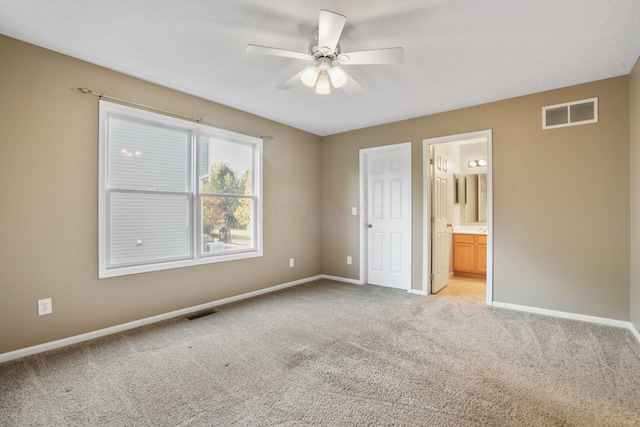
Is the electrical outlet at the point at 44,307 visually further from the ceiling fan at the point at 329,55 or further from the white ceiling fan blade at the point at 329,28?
the white ceiling fan blade at the point at 329,28

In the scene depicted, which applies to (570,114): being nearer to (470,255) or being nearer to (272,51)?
(470,255)

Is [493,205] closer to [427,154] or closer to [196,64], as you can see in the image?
[427,154]

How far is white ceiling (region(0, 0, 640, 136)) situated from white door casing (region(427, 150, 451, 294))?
4.36 ft

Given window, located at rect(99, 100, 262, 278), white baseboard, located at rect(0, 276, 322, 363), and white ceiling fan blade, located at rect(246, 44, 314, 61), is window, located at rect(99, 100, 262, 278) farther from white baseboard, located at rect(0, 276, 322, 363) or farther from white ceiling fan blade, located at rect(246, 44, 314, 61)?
white ceiling fan blade, located at rect(246, 44, 314, 61)

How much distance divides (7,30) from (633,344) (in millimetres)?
5741

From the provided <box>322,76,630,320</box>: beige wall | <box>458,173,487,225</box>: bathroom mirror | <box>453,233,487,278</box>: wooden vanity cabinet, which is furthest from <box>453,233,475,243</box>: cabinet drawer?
<box>322,76,630,320</box>: beige wall

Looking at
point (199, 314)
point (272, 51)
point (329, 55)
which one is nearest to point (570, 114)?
point (329, 55)

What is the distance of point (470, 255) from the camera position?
5.37 m

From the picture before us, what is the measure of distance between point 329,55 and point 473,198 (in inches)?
186

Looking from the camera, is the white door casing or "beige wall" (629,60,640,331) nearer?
"beige wall" (629,60,640,331)

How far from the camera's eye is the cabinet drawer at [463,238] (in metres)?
5.34

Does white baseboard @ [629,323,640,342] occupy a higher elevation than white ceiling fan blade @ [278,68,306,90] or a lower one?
lower

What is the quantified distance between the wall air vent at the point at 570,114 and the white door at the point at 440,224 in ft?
4.58

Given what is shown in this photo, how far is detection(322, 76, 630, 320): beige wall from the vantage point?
303cm
